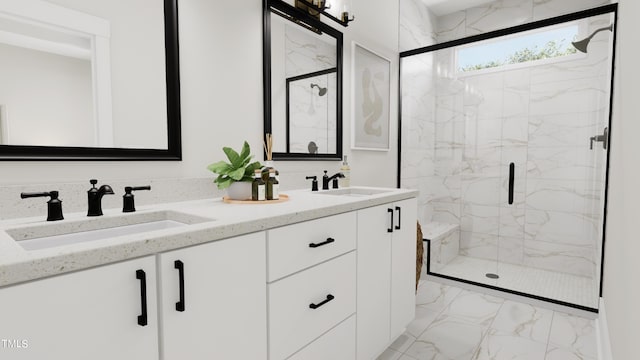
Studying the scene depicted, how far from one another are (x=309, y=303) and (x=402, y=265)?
2.73 feet

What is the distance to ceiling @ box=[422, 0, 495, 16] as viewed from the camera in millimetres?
3533

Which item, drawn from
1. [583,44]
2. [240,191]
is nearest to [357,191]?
[240,191]

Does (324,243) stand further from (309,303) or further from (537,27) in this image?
(537,27)

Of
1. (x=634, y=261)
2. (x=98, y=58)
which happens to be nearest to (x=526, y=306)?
(x=634, y=261)

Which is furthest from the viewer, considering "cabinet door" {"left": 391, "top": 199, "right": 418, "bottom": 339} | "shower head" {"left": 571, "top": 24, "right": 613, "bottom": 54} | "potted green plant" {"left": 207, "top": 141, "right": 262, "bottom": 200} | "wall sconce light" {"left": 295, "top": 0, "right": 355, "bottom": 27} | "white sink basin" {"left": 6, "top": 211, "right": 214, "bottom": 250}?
"shower head" {"left": 571, "top": 24, "right": 613, "bottom": 54}

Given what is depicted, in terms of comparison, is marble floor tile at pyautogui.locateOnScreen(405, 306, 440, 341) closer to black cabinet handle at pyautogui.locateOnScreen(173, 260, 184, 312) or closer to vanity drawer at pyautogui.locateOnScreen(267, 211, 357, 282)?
vanity drawer at pyautogui.locateOnScreen(267, 211, 357, 282)

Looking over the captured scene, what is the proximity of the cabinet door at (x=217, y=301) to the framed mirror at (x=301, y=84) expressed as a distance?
98 cm

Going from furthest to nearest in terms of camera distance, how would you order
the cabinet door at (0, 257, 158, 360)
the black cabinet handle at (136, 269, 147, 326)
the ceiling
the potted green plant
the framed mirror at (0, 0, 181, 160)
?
1. the ceiling
2. the potted green plant
3. the framed mirror at (0, 0, 181, 160)
4. the black cabinet handle at (136, 269, 147, 326)
5. the cabinet door at (0, 257, 158, 360)

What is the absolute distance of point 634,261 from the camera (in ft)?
3.33

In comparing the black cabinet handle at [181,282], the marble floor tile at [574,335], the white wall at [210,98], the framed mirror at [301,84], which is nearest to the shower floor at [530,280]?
the marble floor tile at [574,335]

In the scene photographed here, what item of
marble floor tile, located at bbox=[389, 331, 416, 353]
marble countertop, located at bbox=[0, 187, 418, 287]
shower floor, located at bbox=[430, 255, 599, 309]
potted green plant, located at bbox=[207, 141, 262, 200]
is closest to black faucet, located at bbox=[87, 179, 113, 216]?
marble countertop, located at bbox=[0, 187, 418, 287]

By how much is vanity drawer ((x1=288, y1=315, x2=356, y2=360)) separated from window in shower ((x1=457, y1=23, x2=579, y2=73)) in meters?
2.65

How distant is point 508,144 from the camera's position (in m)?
3.34

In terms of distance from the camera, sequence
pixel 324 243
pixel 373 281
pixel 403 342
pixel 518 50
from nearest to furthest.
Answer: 1. pixel 324 243
2. pixel 373 281
3. pixel 403 342
4. pixel 518 50
